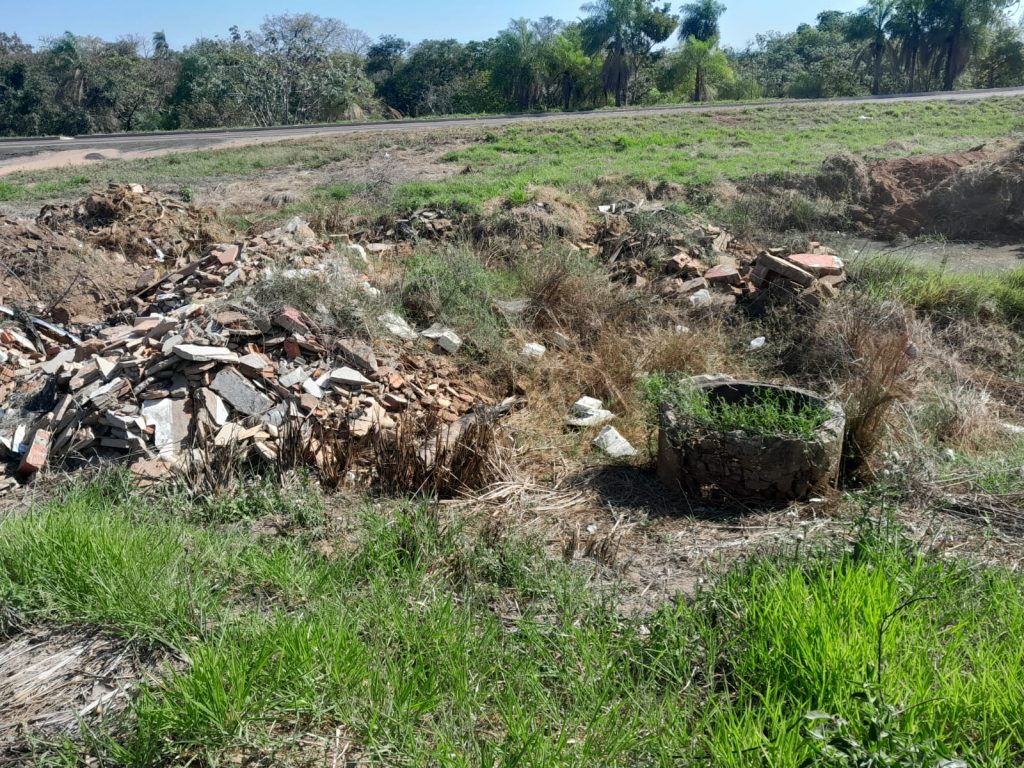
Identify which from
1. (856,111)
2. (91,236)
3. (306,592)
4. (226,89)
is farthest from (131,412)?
(226,89)

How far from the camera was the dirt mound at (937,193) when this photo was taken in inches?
527

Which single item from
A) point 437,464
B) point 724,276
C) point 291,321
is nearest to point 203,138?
point 724,276

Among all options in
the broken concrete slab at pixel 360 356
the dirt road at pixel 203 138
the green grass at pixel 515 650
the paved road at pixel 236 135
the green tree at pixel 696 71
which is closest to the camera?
the green grass at pixel 515 650

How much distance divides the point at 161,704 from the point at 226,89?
37.0 m

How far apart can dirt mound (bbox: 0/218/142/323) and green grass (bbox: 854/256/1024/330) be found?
8.88m

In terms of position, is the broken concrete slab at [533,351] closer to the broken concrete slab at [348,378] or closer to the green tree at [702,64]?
the broken concrete slab at [348,378]

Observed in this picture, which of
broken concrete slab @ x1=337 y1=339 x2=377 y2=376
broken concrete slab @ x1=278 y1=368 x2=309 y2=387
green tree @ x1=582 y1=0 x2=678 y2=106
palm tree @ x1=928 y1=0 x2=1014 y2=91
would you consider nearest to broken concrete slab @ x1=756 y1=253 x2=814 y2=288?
broken concrete slab @ x1=337 y1=339 x2=377 y2=376

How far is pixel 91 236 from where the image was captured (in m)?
10.7

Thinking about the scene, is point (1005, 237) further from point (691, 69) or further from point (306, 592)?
point (691, 69)

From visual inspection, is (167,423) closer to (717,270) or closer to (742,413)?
(742,413)

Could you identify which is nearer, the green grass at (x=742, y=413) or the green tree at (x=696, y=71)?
the green grass at (x=742, y=413)

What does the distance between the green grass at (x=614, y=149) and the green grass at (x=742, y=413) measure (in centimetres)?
806

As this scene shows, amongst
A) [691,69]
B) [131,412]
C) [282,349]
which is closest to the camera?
[131,412]

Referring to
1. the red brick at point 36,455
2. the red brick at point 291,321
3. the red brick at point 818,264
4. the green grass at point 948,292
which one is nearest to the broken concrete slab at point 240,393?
the red brick at point 291,321
